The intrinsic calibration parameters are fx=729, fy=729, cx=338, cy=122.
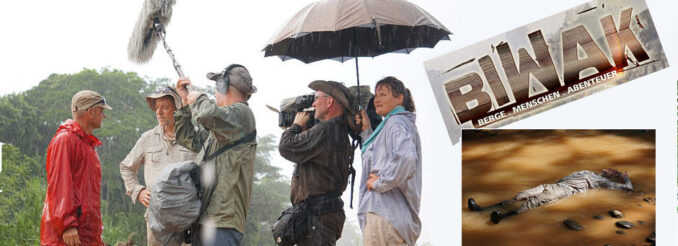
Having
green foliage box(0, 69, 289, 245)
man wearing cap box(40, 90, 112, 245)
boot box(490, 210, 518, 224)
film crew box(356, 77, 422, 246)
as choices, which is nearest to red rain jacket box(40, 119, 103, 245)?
man wearing cap box(40, 90, 112, 245)

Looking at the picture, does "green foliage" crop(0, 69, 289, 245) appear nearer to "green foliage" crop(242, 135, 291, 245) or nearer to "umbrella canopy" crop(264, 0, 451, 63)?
"green foliage" crop(242, 135, 291, 245)

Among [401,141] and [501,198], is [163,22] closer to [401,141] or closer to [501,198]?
[401,141]

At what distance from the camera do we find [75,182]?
5.06 m

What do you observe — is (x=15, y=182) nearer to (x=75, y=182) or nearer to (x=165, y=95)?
(x=165, y=95)

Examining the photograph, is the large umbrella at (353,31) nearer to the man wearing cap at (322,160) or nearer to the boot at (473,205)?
the man wearing cap at (322,160)

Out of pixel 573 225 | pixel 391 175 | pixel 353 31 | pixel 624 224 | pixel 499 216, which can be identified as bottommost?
pixel 624 224

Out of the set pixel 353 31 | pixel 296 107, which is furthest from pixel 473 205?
pixel 296 107

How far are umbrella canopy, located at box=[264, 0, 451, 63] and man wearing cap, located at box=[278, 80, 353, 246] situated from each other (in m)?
0.53

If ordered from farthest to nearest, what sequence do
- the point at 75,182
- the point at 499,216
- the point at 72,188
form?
the point at 499,216 → the point at 75,182 → the point at 72,188

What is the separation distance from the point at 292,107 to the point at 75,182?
1.67 metres

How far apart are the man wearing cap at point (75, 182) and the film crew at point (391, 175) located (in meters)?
1.90

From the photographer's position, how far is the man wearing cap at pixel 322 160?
525 cm

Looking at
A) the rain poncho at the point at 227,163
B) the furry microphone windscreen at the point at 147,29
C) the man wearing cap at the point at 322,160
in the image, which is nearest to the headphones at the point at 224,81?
the rain poncho at the point at 227,163

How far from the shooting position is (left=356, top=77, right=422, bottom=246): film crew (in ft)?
16.4
